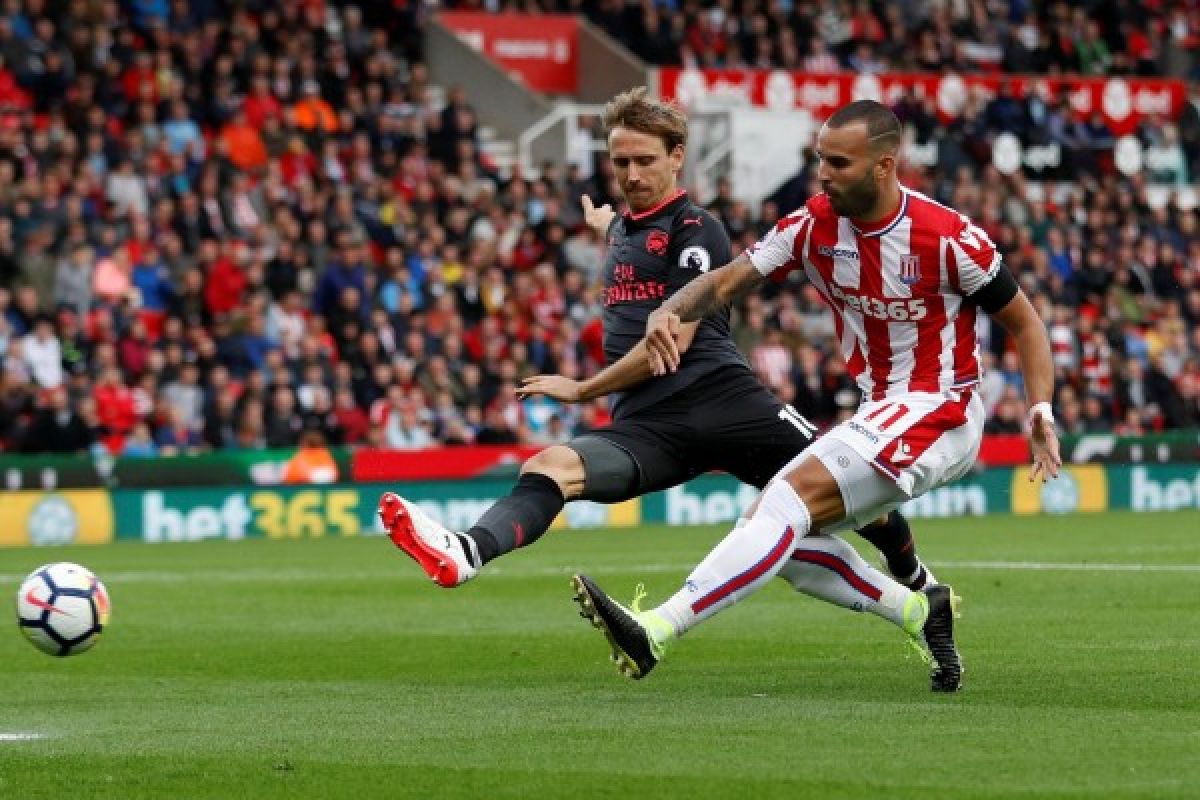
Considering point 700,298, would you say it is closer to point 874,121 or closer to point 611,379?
point 611,379

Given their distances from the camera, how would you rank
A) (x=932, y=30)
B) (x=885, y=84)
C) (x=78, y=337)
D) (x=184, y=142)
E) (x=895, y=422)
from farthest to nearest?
(x=932, y=30)
(x=885, y=84)
(x=184, y=142)
(x=78, y=337)
(x=895, y=422)

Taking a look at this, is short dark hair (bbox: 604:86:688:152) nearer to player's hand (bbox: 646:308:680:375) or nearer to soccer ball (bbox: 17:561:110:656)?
player's hand (bbox: 646:308:680:375)

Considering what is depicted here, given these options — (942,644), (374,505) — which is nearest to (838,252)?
(942,644)

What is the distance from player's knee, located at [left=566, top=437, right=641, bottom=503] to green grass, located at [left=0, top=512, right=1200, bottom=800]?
2.58 ft

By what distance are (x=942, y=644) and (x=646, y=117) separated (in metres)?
2.40

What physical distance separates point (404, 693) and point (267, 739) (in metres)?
1.63

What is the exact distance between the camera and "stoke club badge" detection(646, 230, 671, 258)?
33.2 feet

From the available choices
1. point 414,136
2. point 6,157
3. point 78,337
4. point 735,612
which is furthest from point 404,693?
point 414,136

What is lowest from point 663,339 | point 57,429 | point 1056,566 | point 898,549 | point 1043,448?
point 1056,566

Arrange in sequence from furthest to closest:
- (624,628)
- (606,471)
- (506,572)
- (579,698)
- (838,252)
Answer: (506,572) → (606,471) → (579,698) → (838,252) → (624,628)

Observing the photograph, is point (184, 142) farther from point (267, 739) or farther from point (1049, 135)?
point (267, 739)

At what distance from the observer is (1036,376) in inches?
350

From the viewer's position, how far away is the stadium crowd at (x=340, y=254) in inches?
924

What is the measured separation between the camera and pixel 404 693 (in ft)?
32.2
